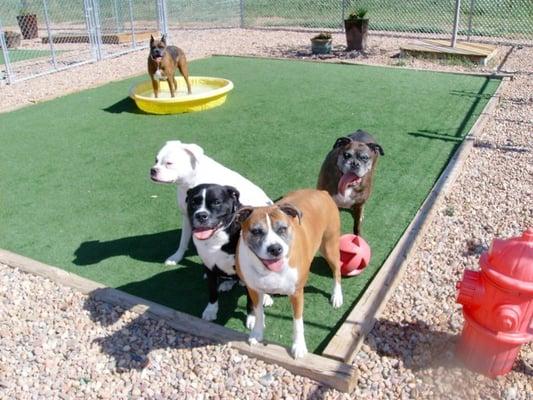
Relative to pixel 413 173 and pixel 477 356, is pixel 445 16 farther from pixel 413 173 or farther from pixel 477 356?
pixel 477 356

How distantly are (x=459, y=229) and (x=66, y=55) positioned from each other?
46.5ft

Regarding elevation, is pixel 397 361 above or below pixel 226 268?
below

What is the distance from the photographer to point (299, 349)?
3.10 m

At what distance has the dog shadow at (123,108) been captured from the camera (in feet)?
29.0

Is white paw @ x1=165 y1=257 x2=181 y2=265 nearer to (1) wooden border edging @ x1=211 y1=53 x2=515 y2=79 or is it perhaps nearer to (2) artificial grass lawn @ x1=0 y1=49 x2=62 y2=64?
(1) wooden border edging @ x1=211 y1=53 x2=515 y2=79

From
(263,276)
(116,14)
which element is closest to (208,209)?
(263,276)

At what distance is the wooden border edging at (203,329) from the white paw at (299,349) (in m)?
0.03

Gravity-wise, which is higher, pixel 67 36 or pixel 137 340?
pixel 67 36

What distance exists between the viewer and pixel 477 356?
3.00 metres

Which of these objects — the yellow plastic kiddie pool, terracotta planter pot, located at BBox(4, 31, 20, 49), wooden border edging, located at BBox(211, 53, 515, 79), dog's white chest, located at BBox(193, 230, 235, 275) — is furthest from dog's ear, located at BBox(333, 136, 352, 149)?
terracotta planter pot, located at BBox(4, 31, 20, 49)

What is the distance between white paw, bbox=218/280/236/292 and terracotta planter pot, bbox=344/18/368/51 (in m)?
11.2

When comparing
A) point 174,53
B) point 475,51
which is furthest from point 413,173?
point 475,51

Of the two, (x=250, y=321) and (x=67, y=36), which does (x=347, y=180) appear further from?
(x=67, y=36)

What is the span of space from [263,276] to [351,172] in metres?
1.58
